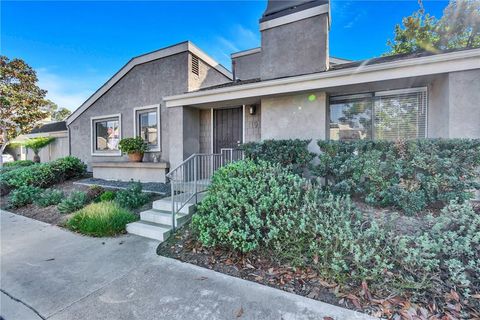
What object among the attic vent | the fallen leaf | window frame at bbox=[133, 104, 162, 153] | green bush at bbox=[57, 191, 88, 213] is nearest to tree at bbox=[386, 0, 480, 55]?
the attic vent

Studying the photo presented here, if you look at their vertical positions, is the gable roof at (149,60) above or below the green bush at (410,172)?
above

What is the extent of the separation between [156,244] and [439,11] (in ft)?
57.8

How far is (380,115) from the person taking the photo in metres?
5.38

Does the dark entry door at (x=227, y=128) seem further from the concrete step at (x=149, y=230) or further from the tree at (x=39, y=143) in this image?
the tree at (x=39, y=143)

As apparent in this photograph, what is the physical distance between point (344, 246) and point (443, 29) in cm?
1685

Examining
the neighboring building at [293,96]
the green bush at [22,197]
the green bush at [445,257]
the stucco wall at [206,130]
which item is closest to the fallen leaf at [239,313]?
the green bush at [445,257]

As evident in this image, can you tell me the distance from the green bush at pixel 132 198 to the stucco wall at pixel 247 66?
7.89 metres

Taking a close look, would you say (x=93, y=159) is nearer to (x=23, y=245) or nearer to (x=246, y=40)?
(x=23, y=245)

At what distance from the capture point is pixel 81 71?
11.8 metres

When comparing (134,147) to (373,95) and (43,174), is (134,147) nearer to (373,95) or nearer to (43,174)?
(43,174)

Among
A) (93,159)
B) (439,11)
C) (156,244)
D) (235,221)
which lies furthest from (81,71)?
(439,11)

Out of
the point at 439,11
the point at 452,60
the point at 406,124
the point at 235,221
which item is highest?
the point at 439,11

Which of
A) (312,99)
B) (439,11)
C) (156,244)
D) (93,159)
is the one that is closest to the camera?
(156,244)

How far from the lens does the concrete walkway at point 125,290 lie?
2271mm
